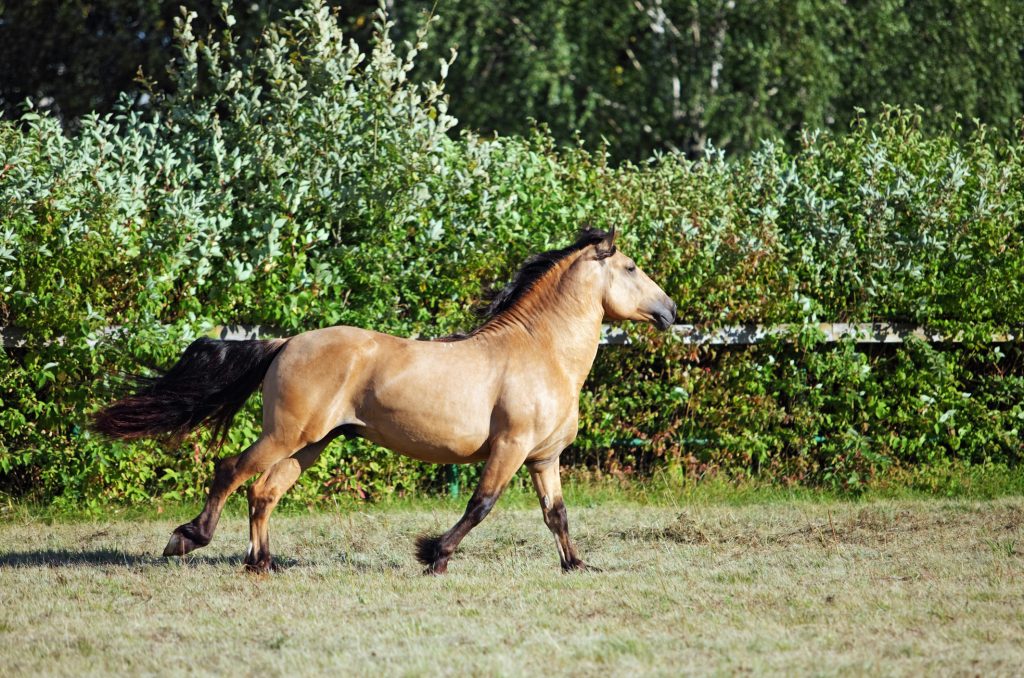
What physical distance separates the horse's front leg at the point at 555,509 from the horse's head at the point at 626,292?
103cm

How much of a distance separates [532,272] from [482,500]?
150 cm

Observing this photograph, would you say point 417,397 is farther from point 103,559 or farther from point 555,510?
point 103,559

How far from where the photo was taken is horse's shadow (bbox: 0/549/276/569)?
7160mm

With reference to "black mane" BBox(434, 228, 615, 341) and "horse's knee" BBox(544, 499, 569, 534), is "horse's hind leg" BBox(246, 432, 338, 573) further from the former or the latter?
"horse's knee" BBox(544, 499, 569, 534)

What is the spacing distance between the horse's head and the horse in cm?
2

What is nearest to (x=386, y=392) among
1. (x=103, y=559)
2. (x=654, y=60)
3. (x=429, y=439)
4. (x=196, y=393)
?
(x=429, y=439)

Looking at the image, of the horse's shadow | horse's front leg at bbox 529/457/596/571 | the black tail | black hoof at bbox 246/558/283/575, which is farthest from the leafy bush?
horse's front leg at bbox 529/457/596/571

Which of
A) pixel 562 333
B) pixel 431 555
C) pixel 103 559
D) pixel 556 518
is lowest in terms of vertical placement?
pixel 103 559

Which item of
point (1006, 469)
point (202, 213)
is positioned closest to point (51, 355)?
point (202, 213)

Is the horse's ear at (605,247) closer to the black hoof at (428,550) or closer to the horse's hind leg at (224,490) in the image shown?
the black hoof at (428,550)

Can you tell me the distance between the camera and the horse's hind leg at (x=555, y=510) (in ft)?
22.6

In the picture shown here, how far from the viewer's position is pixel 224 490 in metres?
6.73

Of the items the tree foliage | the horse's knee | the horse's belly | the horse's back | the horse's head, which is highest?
the tree foliage

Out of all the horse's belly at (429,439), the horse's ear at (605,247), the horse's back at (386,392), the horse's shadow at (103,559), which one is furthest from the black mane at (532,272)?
the horse's shadow at (103,559)
